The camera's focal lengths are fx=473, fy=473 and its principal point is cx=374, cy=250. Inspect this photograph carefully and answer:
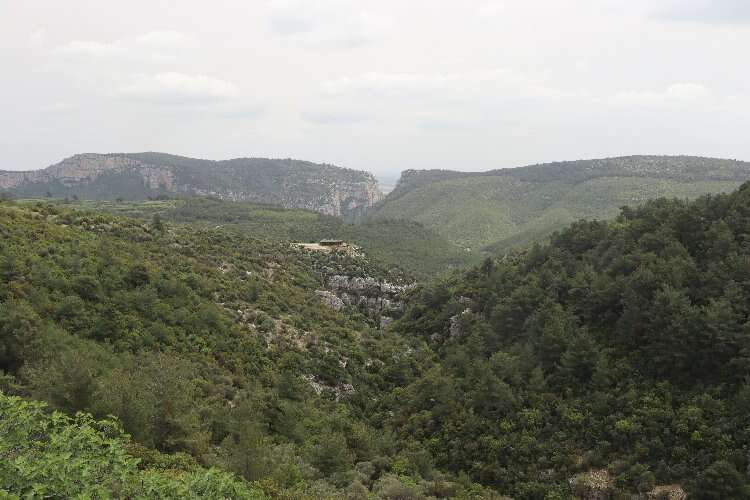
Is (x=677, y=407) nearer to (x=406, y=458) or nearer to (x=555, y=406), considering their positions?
(x=555, y=406)

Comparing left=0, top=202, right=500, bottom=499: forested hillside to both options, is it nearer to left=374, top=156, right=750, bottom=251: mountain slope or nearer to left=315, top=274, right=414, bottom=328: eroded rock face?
left=315, top=274, right=414, bottom=328: eroded rock face

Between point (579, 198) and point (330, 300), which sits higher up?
point (579, 198)

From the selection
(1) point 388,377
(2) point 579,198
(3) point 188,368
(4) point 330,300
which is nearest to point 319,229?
(4) point 330,300

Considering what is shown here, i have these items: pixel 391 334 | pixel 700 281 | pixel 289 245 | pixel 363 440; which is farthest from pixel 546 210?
pixel 363 440

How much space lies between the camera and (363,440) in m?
29.6

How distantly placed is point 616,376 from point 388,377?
19.3m

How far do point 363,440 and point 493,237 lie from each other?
436ft

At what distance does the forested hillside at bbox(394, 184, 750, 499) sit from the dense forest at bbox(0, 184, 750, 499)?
0.45 feet

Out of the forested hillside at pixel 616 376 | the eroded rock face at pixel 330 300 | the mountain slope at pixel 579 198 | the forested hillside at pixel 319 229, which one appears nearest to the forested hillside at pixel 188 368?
the eroded rock face at pixel 330 300

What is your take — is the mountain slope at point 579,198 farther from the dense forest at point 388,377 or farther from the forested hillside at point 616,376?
the dense forest at point 388,377

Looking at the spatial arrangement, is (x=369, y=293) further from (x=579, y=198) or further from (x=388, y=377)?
(x=579, y=198)

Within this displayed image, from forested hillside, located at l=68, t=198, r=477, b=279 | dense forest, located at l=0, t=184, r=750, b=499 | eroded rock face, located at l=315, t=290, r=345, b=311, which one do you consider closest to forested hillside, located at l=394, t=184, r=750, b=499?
dense forest, located at l=0, t=184, r=750, b=499

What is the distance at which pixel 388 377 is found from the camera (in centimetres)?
4316

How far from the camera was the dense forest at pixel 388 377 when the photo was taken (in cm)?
1883
